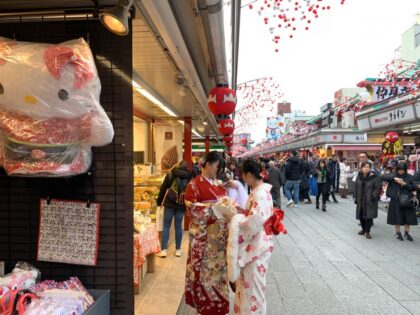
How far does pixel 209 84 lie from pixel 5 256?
20.9ft

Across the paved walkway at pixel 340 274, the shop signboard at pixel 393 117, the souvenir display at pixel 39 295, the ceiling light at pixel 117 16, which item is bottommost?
the paved walkway at pixel 340 274

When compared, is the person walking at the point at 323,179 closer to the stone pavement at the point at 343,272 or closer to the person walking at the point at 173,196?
the stone pavement at the point at 343,272

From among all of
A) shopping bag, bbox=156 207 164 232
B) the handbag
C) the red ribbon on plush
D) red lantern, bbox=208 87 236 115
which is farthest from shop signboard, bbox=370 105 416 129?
the red ribbon on plush

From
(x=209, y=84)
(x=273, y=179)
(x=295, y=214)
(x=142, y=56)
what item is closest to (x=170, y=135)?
(x=209, y=84)

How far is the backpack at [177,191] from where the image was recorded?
6.02 m

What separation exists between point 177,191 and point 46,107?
13.8 ft

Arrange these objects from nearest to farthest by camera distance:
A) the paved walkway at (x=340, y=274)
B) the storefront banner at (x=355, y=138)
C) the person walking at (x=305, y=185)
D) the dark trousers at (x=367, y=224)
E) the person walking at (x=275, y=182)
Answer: the paved walkway at (x=340, y=274) → the dark trousers at (x=367, y=224) → the person walking at (x=275, y=182) → the person walking at (x=305, y=185) → the storefront banner at (x=355, y=138)

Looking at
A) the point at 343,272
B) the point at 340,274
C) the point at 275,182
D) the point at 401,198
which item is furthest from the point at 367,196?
the point at 275,182

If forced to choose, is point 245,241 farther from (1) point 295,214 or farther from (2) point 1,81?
(1) point 295,214

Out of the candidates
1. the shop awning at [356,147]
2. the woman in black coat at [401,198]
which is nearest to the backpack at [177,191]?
the woman in black coat at [401,198]

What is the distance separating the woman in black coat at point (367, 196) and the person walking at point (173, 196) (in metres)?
3.99

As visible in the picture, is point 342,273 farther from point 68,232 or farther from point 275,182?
point 275,182

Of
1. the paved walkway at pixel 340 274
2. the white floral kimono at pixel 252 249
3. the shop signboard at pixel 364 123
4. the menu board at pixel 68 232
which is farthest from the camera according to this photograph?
the shop signboard at pixel 364 123

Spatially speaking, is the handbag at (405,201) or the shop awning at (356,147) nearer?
the handbag at (405,201)
